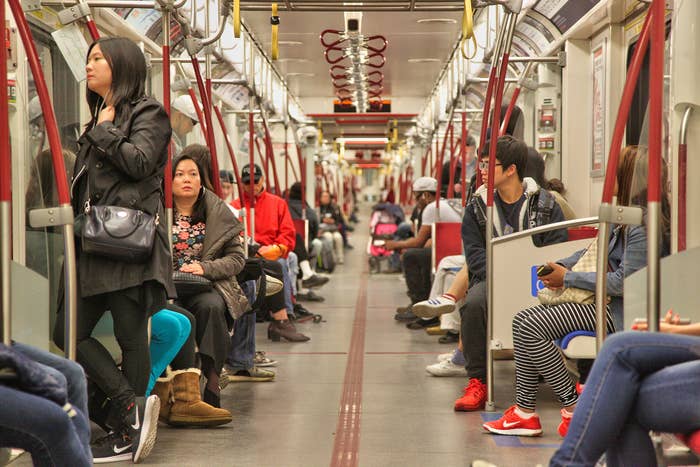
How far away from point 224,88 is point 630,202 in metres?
10.5

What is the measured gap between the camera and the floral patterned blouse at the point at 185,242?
5000 mm

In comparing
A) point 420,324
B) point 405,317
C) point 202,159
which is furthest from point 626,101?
point 405,317

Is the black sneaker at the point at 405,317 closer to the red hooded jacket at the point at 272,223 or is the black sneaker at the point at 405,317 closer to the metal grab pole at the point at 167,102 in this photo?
the red hooded jacket at the point at 272,223

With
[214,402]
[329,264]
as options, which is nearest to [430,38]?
[329,264]

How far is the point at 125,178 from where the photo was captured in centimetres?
386

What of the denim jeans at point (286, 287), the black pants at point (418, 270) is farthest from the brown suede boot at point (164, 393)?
→ the black pants at point (418, 270)

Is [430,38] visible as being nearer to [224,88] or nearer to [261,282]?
[224,88]

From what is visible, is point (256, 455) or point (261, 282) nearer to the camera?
point (256, 455)

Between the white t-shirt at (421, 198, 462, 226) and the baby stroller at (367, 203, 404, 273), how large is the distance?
6.34 m

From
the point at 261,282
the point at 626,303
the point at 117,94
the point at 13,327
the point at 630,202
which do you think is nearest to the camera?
the point at 13,327

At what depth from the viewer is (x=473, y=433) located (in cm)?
455

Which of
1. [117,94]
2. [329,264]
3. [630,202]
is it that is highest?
[117,94]

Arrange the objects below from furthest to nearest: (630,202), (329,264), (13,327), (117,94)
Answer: (329,264), (117,94), (630,202), (13,327)

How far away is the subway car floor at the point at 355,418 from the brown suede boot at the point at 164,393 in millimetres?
76
